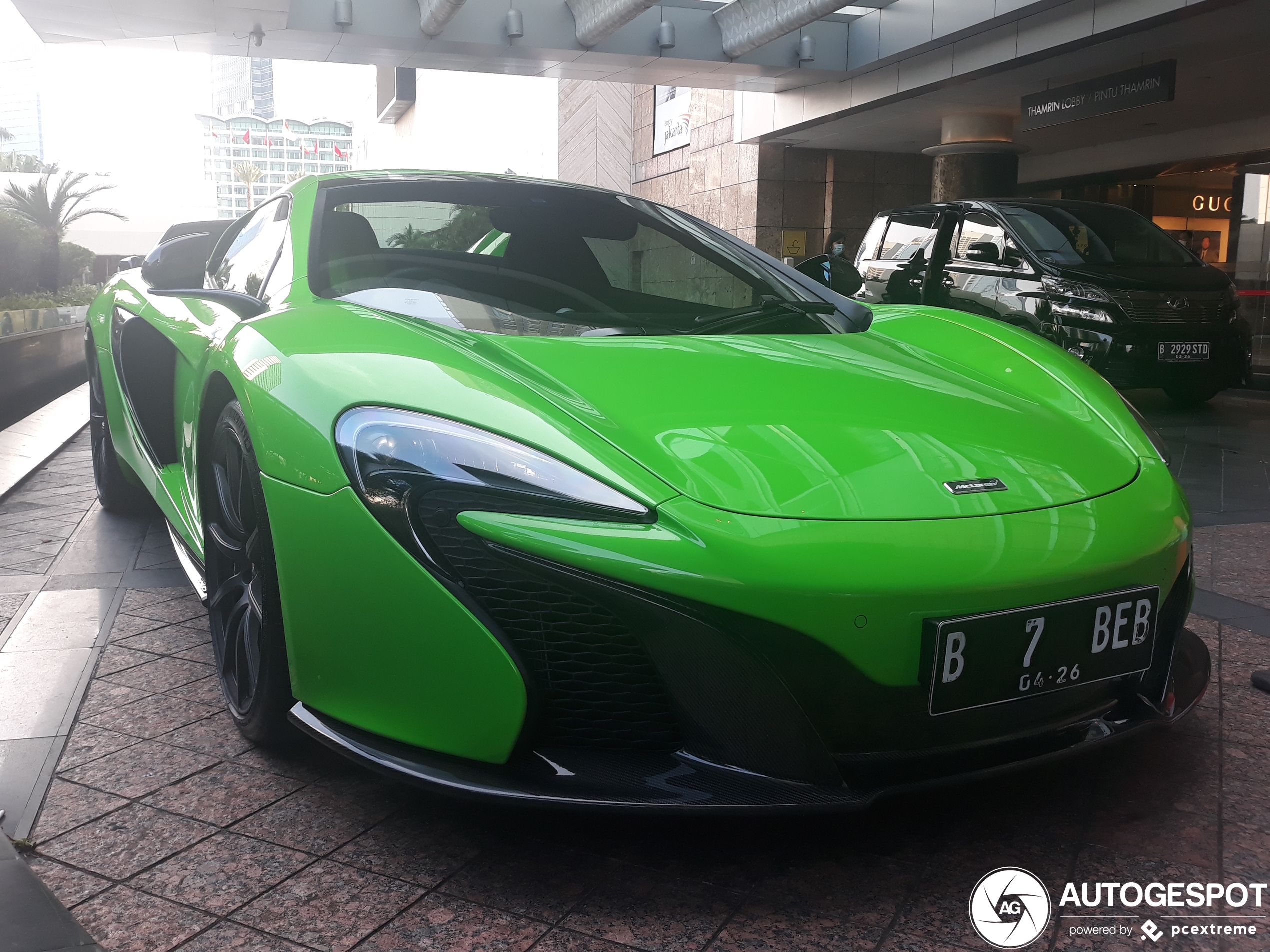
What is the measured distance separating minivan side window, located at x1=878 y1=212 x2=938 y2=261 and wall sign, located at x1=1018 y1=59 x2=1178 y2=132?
9.94 feet

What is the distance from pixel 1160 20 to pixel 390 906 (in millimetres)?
10230

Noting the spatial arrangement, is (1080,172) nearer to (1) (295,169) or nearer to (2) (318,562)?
(2) (318,562)

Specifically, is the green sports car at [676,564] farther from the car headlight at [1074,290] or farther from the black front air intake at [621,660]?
the car headlight at [1074,290]

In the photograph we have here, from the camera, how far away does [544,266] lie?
2727 mm

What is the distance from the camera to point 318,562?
5.67 feet

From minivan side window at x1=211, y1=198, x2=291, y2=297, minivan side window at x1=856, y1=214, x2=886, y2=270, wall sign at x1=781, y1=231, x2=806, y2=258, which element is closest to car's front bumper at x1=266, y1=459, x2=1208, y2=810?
minivan side window at x1=211, y1=198, x2=291, y2=297

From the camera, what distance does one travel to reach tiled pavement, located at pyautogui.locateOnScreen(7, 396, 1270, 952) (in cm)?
157

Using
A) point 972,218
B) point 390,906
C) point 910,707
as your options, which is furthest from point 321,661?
point 972,218

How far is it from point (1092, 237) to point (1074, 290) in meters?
0.77

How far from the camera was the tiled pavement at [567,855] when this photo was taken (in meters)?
1.57

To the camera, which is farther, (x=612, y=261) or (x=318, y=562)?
(x=612, y=261)

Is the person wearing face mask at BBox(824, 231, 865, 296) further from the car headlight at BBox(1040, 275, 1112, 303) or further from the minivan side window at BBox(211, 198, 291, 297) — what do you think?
the car headlight at BBox(1040, 275, 1112, 303)

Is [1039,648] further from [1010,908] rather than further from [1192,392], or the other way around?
[1192,392]

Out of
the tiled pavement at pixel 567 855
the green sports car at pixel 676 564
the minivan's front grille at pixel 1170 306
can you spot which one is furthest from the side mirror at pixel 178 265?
the minivan's front grille at pixel 1170 306
